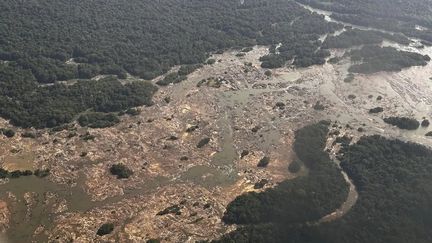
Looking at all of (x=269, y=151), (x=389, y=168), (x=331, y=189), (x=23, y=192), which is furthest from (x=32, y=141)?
(x=389, y=168)

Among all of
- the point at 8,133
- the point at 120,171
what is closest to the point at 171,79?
the point at 120,171

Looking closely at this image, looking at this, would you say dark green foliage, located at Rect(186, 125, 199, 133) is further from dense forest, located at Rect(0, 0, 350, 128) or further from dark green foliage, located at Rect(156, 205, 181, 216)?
dark green foliage, located at Rect(156, 205, 181, 216)

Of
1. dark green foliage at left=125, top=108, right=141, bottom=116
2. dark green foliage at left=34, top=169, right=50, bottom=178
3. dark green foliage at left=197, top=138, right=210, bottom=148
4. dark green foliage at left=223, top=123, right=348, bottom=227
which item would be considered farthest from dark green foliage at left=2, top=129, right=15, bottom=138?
dark green foliage at left=223, top=123, right=348, bottom=227

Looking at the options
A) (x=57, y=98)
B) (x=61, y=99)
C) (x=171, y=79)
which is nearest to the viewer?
(x=61, y=99)

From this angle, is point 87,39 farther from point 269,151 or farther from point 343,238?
point 343,238

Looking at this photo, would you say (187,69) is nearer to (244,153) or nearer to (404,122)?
(244,153)
